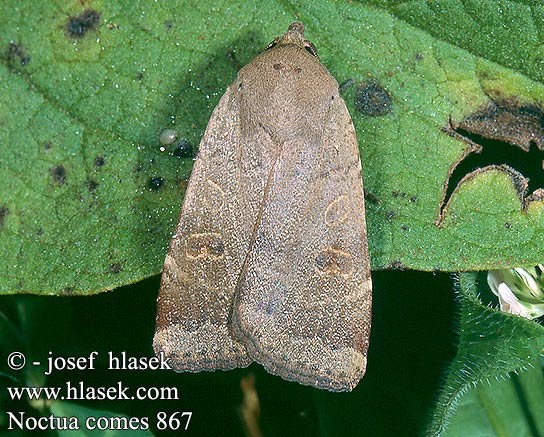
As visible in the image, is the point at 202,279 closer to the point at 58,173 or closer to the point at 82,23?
the point at 58,173

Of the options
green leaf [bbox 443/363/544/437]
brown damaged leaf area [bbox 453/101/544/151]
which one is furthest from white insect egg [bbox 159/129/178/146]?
green leaf [bbox 443/363/544/437]

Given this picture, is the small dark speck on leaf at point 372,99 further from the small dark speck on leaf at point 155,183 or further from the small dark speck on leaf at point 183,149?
the small dark speck on leaf at point 155,183

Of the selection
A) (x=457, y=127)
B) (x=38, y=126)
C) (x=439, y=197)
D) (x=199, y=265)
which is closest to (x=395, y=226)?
(x=439, y=197)

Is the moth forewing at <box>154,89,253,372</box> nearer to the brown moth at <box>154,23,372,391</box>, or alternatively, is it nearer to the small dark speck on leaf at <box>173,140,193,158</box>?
the brown moth at <box>154,23,372,391</box>

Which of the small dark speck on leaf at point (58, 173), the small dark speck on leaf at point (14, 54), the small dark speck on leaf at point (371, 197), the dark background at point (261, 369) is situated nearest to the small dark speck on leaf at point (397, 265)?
the small dark speck on leaf at point (371, 197)

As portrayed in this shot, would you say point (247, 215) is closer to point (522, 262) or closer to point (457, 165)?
point (457, 165)

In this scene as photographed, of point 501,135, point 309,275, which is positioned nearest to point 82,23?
point 309,275
